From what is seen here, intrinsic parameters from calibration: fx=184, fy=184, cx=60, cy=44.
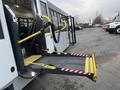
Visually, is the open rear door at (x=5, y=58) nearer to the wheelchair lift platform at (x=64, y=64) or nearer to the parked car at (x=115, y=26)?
the wheelchair lift platform at (x=64, y=64)

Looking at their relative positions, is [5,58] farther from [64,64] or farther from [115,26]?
[115,26]

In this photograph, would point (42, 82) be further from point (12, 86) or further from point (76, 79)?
point (12, 86)

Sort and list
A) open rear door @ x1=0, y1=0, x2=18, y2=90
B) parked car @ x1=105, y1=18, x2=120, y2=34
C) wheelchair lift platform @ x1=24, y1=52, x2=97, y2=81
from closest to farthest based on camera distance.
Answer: open rear door @ x1=0, y1=0, x2=18, y2=90 → wheelchair lift platform @ x1=24, y1=52, x2=97, y2=81 → parked car @ x1=105, y1=18, x2=120, y2=34

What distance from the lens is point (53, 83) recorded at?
5.31 meters

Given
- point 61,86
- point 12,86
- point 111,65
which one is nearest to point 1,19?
point 12,86

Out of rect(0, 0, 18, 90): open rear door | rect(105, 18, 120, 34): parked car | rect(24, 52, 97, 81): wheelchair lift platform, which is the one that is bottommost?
rect(105, 18, 120, 34): parked car

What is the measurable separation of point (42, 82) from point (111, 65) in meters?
2.81

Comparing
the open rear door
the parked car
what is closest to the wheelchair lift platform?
the open rear door

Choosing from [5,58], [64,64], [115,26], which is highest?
[5,58]

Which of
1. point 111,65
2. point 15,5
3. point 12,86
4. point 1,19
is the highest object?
point 15,5

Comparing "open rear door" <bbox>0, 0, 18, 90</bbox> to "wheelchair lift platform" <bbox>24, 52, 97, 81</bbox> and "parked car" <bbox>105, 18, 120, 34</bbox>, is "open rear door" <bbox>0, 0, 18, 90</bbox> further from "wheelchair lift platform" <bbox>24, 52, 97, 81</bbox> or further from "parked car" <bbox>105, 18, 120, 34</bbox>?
"parked car" <bbox>105, 18, 120, 34</bbox>

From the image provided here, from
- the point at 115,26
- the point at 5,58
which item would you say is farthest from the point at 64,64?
the point at 115,26

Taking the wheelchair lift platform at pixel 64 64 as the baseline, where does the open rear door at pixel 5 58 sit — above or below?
above

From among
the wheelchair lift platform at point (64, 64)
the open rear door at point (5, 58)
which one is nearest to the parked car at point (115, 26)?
the wheelchair lift platform at point (64, 64)
